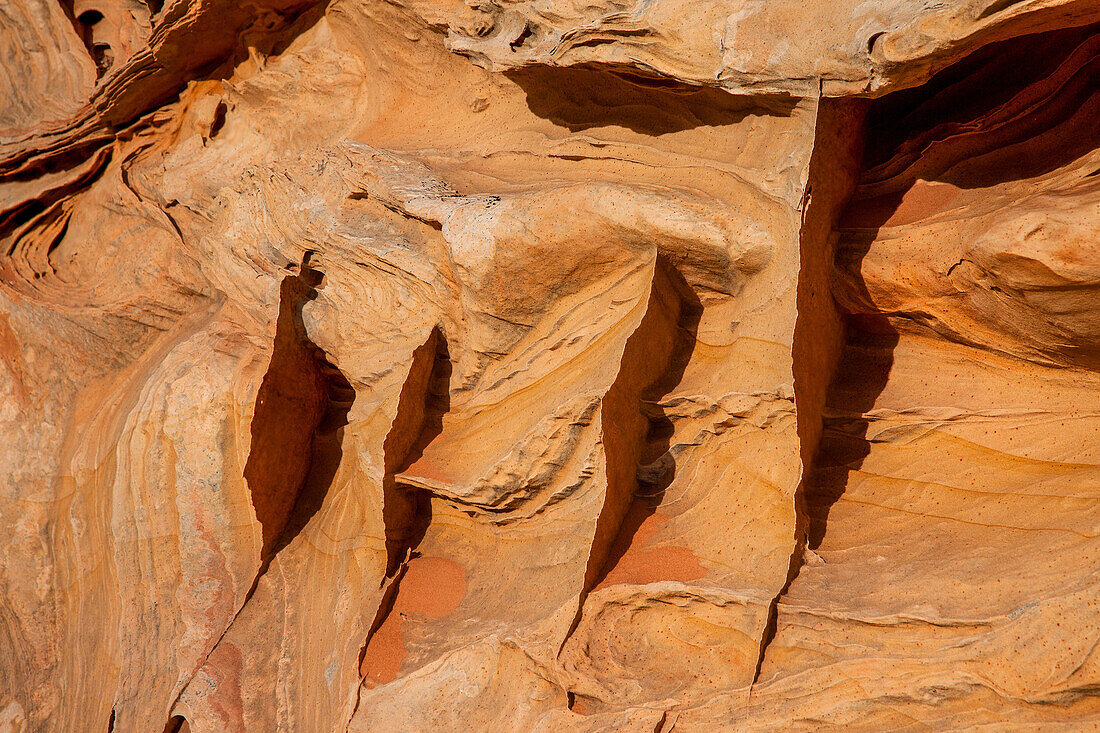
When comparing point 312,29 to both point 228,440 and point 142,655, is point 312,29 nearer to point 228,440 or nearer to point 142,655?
point 228,440

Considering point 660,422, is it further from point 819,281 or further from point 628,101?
point 628,101

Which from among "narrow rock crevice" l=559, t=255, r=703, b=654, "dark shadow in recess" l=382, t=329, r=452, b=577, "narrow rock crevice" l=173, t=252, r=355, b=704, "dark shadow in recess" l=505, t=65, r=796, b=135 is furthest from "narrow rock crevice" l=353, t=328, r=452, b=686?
"dark shadow in recess" l=505, t=65, r=796, b=135

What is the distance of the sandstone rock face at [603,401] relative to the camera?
3023 millimetres

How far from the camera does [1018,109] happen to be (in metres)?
3.50

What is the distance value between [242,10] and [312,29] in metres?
0.44

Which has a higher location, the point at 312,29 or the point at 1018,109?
the point at 312,29

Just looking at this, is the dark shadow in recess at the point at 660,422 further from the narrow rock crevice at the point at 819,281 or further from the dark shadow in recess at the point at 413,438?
the dark shadow in recess at the point at 413,438

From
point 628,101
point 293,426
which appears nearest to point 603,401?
point 628,101

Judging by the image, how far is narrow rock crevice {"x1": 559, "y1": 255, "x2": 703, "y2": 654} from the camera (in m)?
3.47

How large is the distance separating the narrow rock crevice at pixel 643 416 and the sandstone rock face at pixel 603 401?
0.02m

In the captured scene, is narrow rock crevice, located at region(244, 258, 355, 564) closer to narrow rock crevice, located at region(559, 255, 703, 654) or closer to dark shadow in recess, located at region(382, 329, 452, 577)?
dark shadow in recess, located at region(382, 329, 452, 577)

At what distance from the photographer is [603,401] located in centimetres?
343

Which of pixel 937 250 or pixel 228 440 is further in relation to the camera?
pixel 228 440

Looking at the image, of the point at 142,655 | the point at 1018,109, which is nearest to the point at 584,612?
the point at 142,655
